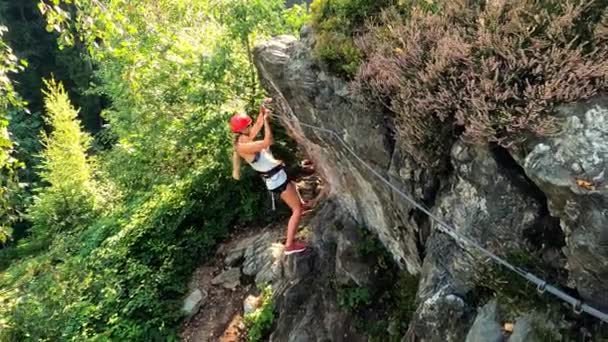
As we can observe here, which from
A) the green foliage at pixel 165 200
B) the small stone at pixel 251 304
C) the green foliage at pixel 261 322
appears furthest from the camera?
the green foliage at pixel 165 200

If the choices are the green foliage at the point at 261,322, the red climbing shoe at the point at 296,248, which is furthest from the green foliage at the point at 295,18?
the green foliage at the point at 261,322

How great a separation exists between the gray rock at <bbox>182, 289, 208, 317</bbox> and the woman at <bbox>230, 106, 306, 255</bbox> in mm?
2331

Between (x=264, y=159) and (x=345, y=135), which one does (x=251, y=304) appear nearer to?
(x=264, y=159)

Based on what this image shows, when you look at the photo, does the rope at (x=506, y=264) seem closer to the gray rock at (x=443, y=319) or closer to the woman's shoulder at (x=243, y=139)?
the gray rock at (x=443, y=319)

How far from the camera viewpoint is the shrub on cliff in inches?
118

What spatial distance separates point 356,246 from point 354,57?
2.22m

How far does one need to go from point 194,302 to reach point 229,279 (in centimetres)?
66

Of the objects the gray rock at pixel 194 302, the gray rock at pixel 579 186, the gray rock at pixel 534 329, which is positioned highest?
the gray rock at pixel 579 186

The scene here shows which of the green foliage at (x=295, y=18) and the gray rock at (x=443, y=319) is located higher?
the green foliage at (x=295, y=18)

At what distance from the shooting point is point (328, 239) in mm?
6469

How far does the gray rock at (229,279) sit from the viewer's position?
8.02 m

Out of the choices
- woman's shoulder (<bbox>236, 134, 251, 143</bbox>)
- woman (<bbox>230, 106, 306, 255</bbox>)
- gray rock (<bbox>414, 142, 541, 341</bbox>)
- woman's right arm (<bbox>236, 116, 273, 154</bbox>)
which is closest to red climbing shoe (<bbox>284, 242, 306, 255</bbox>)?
woman (<bbox>230, 106, 306, 255</bbox>)

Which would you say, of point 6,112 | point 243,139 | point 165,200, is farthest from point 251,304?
point 6,112

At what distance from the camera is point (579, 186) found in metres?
2.71
